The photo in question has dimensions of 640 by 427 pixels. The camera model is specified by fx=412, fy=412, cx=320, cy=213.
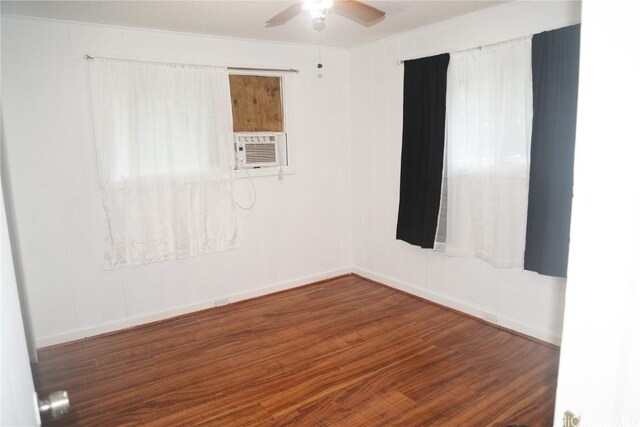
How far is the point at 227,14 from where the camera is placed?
310cm

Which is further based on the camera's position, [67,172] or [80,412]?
[67,172]

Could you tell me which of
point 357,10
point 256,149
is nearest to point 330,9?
point 357,10

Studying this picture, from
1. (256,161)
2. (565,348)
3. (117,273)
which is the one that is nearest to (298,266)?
(256,161)

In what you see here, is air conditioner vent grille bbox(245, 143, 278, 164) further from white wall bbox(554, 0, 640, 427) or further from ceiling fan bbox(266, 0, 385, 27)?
white wall bbox(554, 0, 640, 427)

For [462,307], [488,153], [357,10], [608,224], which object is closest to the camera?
[608,224]

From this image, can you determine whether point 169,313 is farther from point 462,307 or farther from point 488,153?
point 488,153

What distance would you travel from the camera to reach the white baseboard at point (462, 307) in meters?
3.13

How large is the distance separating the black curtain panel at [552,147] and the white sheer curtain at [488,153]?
98mm

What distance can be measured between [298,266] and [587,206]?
13.0 ft

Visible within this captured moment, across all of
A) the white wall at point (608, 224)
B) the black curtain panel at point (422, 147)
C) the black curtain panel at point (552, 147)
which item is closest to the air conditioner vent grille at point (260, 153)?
the black curtain panel at point (422, 147)

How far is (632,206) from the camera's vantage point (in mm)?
623

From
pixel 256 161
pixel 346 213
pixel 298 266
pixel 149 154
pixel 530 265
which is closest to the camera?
pixel 530 265

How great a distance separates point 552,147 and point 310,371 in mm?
2262

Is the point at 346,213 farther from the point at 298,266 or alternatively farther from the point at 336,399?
the point at 336,399
